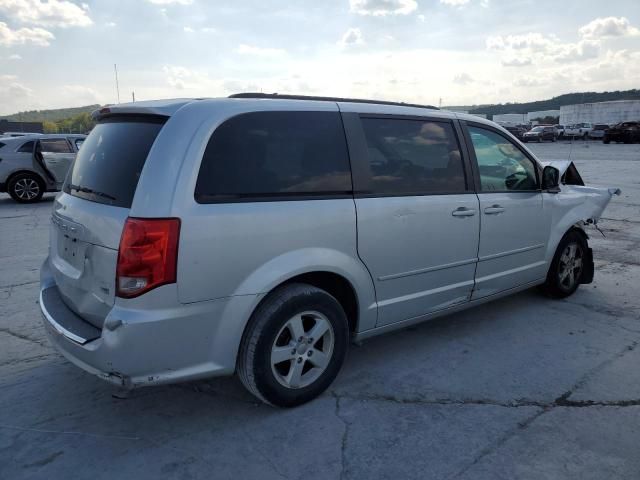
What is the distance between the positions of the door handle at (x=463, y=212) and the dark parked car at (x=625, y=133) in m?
40.6

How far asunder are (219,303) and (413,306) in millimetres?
1567

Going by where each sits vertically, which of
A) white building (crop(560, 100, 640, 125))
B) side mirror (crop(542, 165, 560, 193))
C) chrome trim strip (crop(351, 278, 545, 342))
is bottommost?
chrome trim strip (crop(351, 278, 545, 342))

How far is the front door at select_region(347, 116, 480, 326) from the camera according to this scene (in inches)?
132

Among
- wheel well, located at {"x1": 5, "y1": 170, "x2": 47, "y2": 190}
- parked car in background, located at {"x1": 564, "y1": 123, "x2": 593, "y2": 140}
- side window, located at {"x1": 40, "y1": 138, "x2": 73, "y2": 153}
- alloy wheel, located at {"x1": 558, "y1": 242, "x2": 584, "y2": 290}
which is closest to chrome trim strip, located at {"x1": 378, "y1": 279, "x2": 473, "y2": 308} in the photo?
alloy wheel, located at {"x1": 558, "y1": 242, "x2": 584, "y2": 290}

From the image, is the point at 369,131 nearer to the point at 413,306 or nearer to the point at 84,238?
the point at 413,306

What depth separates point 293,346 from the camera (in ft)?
9.98

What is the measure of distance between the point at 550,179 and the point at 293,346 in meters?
2.96

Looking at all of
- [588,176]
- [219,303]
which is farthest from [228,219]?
[588,176]

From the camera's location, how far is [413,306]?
3.70 m

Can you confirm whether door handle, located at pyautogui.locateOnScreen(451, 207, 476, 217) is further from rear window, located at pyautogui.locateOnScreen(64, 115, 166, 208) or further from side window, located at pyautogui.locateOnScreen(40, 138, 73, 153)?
side window, located at pyautogui.locateOnScreen(40, 138, 73, 153)

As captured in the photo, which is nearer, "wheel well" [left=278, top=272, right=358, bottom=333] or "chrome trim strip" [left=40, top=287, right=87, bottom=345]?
"chrome trim strip" [left=40, top=287, right=87, bottom=345]

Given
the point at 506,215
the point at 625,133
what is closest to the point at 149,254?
the point at 506,215

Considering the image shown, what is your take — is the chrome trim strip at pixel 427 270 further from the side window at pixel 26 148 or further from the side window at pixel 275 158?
the side window at pixel 26 148

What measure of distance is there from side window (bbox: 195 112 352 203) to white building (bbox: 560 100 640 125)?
79288mm
